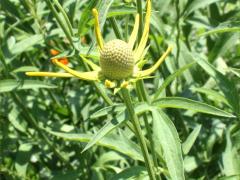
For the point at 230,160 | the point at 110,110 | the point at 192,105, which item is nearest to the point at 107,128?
the point at 110,110

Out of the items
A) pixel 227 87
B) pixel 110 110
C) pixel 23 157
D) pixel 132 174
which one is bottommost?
pixel 23 157

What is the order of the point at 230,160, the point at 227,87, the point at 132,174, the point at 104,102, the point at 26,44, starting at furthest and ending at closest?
the point at 104,102
the point at 26,44
the point at 230,160
the point at 227,87
the point at 132,174

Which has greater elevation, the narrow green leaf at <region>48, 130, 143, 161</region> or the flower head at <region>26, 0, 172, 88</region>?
the flower head at <region>26, 0, 172, 88</region>

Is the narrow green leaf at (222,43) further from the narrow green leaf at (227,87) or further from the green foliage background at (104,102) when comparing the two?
the narrow green leaf at (227,87)

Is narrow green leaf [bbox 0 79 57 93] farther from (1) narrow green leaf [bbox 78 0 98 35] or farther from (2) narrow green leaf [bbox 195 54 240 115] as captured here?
(2) narrow green leaf [bbox 195 54 240 115]

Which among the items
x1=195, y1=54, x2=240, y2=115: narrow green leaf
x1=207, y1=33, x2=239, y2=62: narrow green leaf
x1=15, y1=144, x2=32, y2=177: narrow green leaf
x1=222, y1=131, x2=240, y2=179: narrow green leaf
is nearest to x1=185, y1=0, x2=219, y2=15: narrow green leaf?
x1=207, y1=33, x2=239, y2=62: narrow green leaf

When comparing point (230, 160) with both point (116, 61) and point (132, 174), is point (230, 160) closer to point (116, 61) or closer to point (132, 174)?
point (132, 174)

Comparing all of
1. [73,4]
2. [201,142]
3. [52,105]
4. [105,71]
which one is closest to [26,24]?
[52,105]
